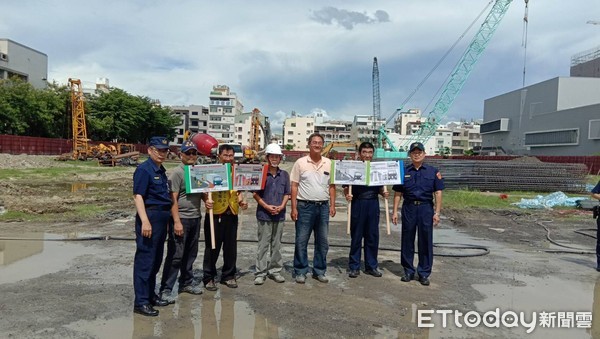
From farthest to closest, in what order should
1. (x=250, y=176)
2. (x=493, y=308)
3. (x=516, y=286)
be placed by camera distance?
(x=516, y=286)
(x=250, y=176)
(x=493, y=308)

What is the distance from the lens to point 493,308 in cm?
500

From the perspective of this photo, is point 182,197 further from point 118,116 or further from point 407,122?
point 407,122

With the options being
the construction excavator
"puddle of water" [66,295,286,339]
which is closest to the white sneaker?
"puddle of water" [66,295,286,339]

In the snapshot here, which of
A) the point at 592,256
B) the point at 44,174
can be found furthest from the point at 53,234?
the point at 44,174

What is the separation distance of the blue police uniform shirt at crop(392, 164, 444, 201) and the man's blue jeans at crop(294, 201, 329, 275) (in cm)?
116

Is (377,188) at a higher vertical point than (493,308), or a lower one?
higher

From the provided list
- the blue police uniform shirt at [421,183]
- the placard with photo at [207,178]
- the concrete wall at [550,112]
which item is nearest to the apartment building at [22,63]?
the placard with photo at [207,178]

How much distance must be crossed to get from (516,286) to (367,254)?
6.70ft

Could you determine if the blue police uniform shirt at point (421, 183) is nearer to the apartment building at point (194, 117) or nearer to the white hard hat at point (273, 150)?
the white hard hat at point (273, 150)

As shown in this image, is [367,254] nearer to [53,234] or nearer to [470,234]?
[470,234]

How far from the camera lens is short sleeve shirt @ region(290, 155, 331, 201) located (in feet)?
18.6

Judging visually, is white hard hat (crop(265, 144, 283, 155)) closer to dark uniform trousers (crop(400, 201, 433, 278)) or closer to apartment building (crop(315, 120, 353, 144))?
dark uniform trousers (crop(400, 201, 433, 278))

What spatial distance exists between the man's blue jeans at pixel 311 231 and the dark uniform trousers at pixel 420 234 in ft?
3.68

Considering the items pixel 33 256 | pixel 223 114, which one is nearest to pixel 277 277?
pixel 33 256
